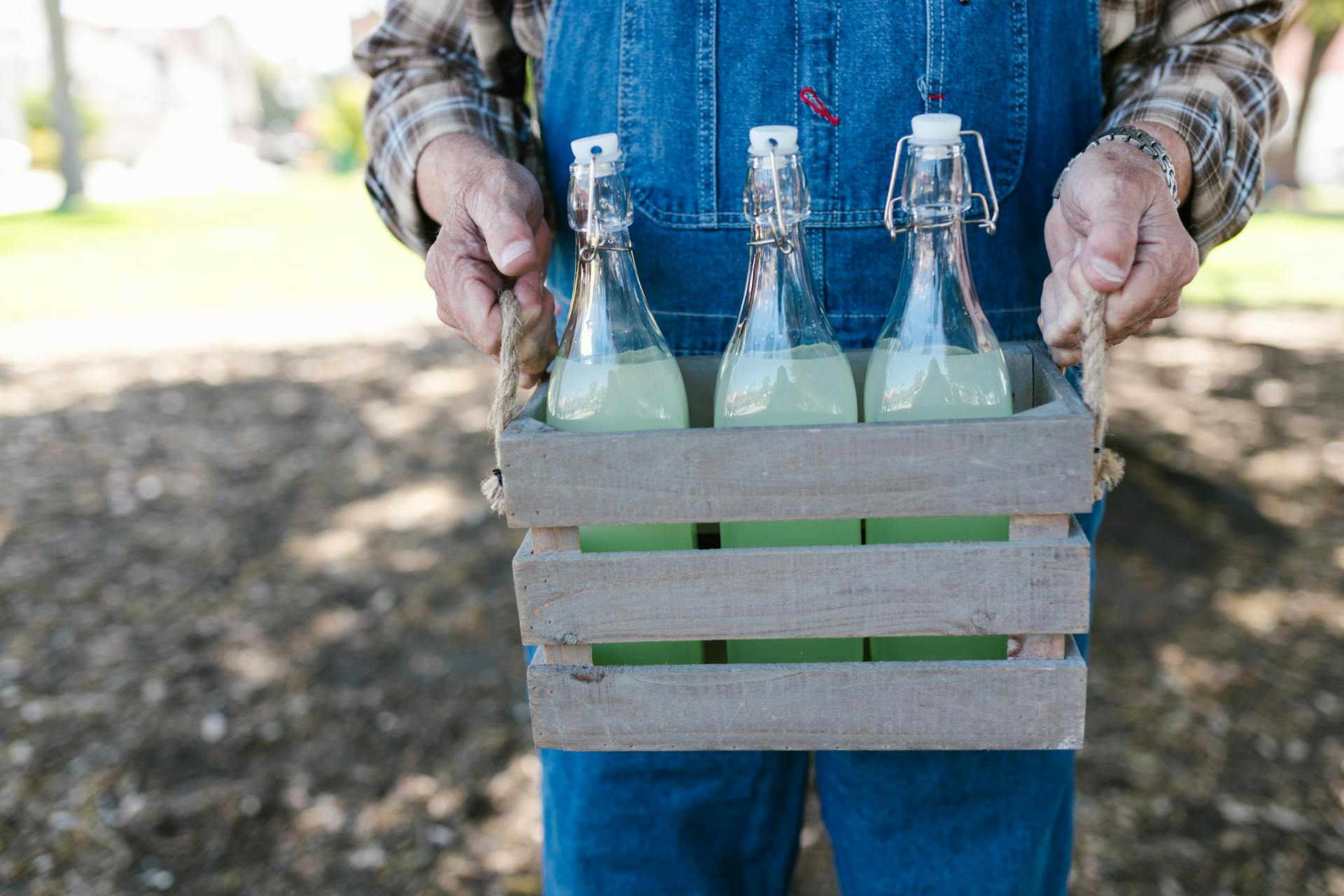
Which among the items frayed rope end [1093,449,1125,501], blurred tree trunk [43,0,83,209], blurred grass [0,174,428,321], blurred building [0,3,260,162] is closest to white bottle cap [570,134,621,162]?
frayed rope end [1093,449,1125,501]

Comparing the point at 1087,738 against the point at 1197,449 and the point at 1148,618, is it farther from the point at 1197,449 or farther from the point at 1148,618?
the point at 1197,449

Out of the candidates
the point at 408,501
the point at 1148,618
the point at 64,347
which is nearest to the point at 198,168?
the point at 64,347

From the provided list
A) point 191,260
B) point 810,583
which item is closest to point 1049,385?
point 810,583

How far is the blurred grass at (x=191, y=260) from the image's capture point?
961 cm

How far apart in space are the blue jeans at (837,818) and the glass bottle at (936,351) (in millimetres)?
329

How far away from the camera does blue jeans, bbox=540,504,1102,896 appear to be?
1354 millimetres

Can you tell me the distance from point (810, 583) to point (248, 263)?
39.8 ft

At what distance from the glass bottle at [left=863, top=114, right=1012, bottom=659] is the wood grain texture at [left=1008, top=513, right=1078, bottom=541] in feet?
0.22

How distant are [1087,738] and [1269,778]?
1.62ft

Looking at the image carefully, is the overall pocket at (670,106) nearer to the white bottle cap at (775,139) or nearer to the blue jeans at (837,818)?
the white bottle cap at (775,139)

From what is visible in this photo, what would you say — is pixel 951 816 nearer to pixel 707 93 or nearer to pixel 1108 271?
pixel 1108 271

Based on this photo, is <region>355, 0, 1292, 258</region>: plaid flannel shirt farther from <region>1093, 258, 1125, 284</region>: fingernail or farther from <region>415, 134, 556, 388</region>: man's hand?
<region>1093, 258, 1125, 284</region>: fingernail

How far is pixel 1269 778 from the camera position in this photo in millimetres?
3016

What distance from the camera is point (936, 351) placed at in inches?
42.7
